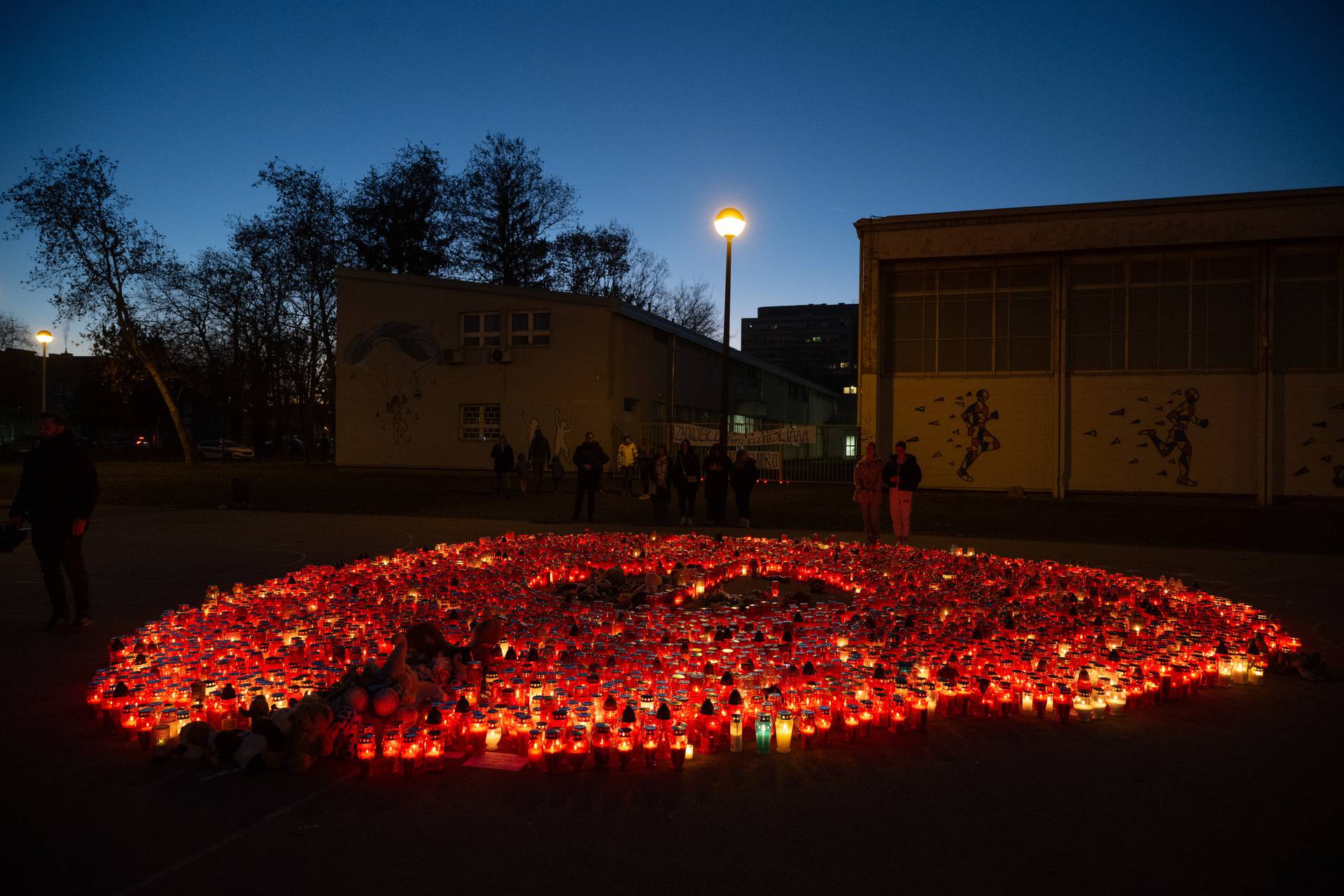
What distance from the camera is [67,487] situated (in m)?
7.68

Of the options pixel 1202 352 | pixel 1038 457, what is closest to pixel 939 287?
pixel 1038 457

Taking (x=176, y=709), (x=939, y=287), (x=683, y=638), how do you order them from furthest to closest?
1. (x=939, y=287)
2. (x=683, y=638)
3. (x=176, y=709)

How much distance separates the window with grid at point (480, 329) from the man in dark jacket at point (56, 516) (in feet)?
85.2

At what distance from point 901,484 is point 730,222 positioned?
5271 mm

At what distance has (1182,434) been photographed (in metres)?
Result: 26.4

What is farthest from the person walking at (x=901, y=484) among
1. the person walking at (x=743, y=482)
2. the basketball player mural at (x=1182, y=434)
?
the basketball player mural at (x=1182, y=434)

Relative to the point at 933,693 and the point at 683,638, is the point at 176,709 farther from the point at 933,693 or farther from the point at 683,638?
the point at 933,693

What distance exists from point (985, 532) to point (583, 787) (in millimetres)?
14228

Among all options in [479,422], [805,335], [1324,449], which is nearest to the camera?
[1324,449]

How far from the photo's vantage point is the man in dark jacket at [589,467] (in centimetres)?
1791

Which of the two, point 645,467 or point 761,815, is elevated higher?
point 645,467

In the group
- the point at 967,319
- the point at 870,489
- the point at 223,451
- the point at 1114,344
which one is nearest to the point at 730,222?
the point at 870,489

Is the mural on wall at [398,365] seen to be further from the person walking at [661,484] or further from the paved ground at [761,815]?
the paved ground at [761,815]

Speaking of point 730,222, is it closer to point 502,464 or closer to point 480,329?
point 502,464
